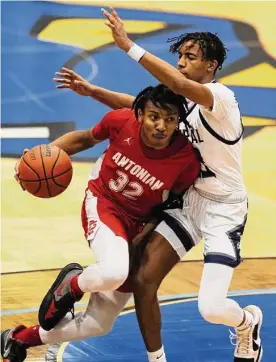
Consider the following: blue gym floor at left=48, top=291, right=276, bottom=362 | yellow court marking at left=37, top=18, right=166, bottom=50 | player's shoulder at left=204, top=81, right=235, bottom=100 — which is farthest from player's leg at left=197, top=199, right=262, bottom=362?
yellow court marking at left=37, top=18, right=166, bottom=50

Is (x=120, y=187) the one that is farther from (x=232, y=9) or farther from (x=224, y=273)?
(x=232, y=9)

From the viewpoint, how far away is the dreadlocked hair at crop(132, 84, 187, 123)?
634cm

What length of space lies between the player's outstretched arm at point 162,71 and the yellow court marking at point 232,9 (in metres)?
7.35

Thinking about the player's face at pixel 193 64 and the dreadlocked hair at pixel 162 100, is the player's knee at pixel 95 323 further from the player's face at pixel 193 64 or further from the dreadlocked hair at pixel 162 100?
the player's face at pixel 193 64

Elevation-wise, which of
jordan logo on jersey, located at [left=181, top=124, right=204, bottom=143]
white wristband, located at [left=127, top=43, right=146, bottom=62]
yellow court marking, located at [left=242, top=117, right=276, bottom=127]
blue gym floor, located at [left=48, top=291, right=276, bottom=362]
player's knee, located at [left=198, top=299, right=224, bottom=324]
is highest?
white wristband, located at [left=127, top=43, right=146, bottom=62]

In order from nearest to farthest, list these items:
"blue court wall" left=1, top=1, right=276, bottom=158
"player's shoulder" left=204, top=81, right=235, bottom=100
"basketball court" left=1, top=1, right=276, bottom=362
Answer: "player's shoulder" left=204, top=81, right=235, bottom=100 → "basketball court" left=1, top=1, right=276, bottom=362 → "blue court wall" left=1, top=1, right=276, bottom=158

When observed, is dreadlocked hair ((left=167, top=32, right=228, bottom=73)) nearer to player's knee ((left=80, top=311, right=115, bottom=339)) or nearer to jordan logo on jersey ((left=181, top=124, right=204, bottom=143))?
jordan logo on jersey ((left=181, top=124, right=204, bottom=143))

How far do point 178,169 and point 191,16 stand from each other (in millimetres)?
7338

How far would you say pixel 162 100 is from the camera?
635cm

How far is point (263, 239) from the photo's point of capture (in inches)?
404

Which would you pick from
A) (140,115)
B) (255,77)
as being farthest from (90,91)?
(255,77)

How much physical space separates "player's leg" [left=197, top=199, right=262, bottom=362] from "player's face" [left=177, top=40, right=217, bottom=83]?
35.0 inches

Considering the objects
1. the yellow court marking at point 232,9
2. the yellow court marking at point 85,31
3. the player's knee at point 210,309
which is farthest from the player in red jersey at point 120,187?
the yellow court marking at point 232,9

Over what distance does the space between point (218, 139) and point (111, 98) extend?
0.96m
